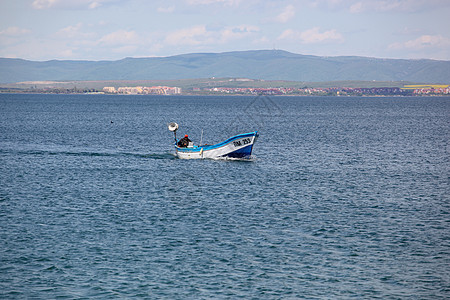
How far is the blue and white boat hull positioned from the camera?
234ft

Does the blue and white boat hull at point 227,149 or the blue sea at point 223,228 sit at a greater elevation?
the blue and white boat hull at point 227,149

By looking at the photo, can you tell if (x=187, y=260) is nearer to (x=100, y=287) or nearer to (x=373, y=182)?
(x=100, y=287)

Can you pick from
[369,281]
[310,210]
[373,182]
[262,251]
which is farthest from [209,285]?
[373,182]

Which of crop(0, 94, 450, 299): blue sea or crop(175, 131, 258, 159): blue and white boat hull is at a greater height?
crop(175, 131, 258, 159): blue and white boat hull

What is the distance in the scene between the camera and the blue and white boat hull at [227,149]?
71250 mm

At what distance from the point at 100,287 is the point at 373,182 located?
3798 cm

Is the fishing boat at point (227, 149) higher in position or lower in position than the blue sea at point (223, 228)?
higher

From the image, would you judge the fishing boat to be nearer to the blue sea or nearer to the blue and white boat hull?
the blue and white boat hull

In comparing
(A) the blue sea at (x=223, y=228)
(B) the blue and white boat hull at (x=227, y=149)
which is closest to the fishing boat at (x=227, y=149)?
(B) the blue and white boat hull at (x=227, y=149)

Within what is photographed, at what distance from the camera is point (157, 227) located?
40062 mm

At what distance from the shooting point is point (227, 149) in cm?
7275

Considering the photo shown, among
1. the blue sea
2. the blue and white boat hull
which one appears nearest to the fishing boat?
the blue and white boat hull

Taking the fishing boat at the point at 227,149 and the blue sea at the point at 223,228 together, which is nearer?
the blue sea at the point at 223,228

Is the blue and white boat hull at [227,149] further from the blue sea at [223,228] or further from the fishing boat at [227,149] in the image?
the blue sea at [223,228]
